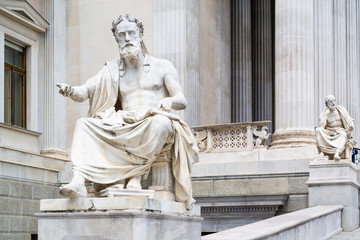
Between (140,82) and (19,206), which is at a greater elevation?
(140,82)

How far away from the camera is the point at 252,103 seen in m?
28.5

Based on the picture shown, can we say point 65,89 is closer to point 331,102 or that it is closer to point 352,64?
point 331,102

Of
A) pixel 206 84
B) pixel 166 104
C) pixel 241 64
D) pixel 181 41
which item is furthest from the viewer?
pixel 241 64

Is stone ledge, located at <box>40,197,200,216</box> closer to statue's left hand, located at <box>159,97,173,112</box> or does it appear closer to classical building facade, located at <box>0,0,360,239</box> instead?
statue's left hand, located at <box>159,97,173,112</box>

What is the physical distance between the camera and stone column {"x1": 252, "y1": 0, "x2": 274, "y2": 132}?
92.4 feet

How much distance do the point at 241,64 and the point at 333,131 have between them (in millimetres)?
11684

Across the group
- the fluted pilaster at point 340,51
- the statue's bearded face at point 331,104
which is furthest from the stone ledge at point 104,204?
the fluted pilaster at point 340,51

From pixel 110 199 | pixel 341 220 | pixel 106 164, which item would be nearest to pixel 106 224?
pixel 110 199

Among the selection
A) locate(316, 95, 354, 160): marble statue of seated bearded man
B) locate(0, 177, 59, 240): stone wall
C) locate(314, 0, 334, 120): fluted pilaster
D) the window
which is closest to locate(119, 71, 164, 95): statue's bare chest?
locate(316, 95, 354, 160): marble statue of seated bearded man

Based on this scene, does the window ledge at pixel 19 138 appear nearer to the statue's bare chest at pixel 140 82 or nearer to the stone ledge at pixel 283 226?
the stone ledge at pixel 283 226

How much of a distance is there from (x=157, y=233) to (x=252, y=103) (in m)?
22.2

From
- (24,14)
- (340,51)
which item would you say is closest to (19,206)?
(24,14)

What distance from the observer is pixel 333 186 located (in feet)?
48.3

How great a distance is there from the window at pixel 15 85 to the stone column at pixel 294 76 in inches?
309
